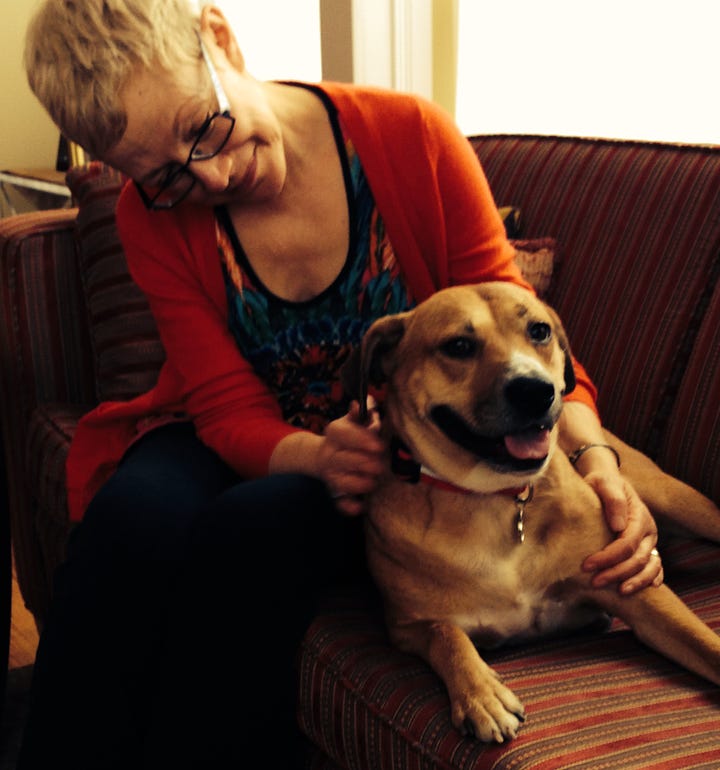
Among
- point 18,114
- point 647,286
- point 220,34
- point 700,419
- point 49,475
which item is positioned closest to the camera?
point 220,34

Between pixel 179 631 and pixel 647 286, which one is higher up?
pixel 647 286

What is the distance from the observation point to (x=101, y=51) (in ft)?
4.35

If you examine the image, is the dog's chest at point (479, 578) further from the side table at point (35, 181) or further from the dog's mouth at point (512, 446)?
the side table at point (35, 181)

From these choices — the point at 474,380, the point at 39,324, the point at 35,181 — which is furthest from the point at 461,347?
the point at 35,181

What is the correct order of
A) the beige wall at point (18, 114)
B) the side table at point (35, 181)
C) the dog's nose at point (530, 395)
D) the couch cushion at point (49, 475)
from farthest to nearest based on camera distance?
the beige wall at point (18, 114) → the side table at point (35, 181) → the couch cushion at point (49, 475) → the dog's nose at point (530, 395)

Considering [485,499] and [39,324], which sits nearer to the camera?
[485,499]

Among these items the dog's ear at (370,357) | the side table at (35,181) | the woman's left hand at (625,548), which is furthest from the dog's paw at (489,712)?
the side table at (35,181)

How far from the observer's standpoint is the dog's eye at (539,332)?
1321 mm

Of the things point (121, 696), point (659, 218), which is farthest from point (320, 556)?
point (659, 218)

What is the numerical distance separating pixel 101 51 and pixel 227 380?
1.63 feet

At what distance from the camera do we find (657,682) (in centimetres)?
116

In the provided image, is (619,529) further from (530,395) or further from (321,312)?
(321,312)

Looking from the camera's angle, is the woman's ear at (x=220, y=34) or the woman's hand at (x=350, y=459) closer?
the woman's hand at (x=350, y=459)

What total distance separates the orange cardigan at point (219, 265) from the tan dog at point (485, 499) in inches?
7.4
